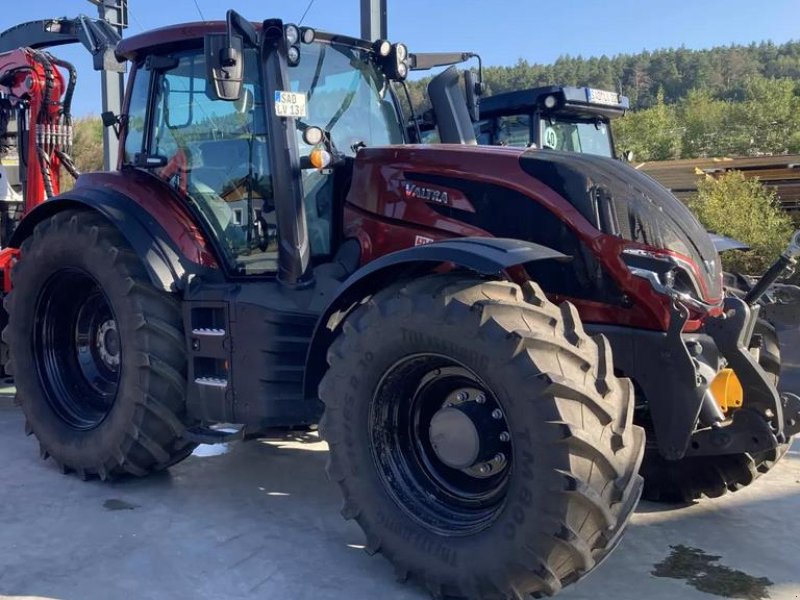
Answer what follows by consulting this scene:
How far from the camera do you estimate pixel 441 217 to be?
374 cm

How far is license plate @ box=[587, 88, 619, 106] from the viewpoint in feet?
33.3

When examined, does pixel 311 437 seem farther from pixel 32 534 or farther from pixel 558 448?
pixel 558 448

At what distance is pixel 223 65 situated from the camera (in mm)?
3678

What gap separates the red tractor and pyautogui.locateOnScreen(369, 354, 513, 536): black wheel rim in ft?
0.03

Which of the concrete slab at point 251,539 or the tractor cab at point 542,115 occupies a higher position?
the tractor cab at point 542,115

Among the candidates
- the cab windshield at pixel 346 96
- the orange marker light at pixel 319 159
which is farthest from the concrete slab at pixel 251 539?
the cab windshield at pixel 346 96

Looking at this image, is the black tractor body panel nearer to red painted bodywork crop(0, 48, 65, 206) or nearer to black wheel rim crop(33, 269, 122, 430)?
black wheel rim crop(33, 269, 122, 430)

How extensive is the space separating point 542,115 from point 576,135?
2.54ft

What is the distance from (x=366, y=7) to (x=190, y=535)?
6.64 metres

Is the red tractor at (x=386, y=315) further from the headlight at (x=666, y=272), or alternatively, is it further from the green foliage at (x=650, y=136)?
the green foliage at (x=650, y=136)

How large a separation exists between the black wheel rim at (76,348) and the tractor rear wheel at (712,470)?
3.02 meters

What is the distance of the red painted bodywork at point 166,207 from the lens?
4363 mm

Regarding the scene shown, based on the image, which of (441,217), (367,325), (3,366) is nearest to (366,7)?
(3,366)

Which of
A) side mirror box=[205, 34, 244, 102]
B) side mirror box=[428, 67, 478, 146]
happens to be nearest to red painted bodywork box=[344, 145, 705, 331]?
side mirror box=[205, 34, 244, 102]
